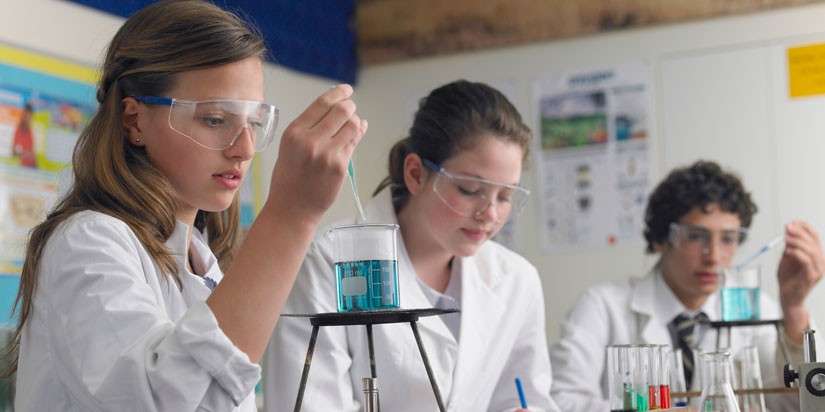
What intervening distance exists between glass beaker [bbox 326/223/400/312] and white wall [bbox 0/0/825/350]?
2259 millimetres

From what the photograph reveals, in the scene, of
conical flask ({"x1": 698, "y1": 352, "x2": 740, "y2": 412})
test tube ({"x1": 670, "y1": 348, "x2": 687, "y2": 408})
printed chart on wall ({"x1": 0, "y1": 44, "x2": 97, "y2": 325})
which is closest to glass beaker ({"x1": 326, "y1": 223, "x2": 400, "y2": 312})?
conical flask ({"x1": 698, "y1": 352, "x2": 740, "y2": 412})

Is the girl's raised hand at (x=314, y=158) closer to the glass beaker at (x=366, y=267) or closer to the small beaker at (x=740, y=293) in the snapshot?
the glass beaker at (x=366, y=267)

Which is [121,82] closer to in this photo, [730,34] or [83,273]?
[83,273]

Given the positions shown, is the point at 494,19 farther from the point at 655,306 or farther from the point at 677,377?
the point at 677,377

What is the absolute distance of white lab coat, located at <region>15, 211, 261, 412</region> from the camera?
1.20m

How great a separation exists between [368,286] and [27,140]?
1.72 metres

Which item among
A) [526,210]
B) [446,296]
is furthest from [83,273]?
Answer: [526,210]

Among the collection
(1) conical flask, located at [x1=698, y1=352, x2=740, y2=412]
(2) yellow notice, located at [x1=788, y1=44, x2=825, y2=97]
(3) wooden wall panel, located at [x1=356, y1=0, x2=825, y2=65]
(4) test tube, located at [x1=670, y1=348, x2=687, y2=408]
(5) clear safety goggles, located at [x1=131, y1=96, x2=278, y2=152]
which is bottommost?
(4) test tube, located at [x1=670, y1=348, x2=687, y2=408]

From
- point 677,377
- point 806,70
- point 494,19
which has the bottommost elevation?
point 677,377

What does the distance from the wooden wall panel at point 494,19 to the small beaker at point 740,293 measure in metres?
1.62

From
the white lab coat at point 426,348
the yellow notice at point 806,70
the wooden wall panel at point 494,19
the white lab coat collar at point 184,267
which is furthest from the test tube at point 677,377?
the wooden wall panel at point 494,19

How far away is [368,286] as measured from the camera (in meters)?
1.65

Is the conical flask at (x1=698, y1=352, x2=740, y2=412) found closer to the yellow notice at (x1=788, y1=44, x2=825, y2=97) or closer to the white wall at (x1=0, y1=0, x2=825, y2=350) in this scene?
the white wall at (x1=0, y1=0, x2=825, y2=350)

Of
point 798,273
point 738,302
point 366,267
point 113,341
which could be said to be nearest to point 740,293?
point 738,302
